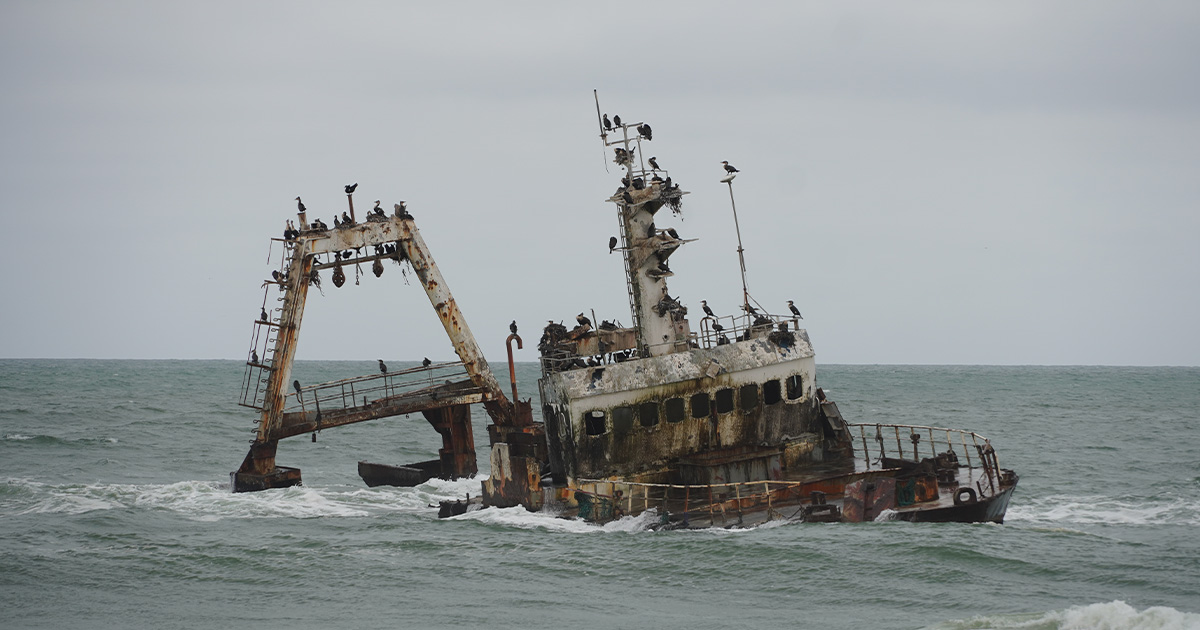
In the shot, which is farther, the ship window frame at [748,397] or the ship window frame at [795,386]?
the ship window frame at [795,386]

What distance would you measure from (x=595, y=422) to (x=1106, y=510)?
12639 millimetres

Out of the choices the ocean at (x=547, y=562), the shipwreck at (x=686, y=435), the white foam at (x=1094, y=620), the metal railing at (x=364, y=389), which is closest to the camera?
the white foam at (x=1094, y=620)

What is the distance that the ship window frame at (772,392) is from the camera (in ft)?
84.5

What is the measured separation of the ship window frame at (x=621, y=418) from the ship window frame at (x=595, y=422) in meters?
0.17

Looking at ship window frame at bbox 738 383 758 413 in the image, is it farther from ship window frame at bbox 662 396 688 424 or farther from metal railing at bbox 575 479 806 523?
metal railing at bbox 575 479 806 523

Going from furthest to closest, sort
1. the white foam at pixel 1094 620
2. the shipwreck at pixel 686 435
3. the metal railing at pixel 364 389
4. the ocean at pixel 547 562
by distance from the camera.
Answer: the metal railing at pixel 364 389
the shipwreck at pixel 686 435
the ocean at pixel 547 562
the white foam at pixel 1094 620

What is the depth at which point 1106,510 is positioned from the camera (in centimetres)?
2861

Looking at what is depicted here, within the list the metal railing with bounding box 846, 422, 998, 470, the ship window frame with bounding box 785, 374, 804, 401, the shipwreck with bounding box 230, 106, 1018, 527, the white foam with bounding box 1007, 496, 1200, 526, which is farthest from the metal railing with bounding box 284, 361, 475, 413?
the white foam with bounding box 1007, 496, 1200, 526

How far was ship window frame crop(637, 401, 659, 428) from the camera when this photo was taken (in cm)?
2500

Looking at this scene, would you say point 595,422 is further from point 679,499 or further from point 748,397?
point 748,397

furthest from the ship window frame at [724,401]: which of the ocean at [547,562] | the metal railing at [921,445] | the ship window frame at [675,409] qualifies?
the ocean at [547,562]

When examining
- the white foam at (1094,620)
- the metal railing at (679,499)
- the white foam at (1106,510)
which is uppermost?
the metal railing at (679,499)

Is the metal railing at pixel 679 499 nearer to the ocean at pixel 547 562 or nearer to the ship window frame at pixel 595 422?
the ocean at pixel 547 562

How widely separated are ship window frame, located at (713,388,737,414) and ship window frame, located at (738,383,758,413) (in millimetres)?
177
